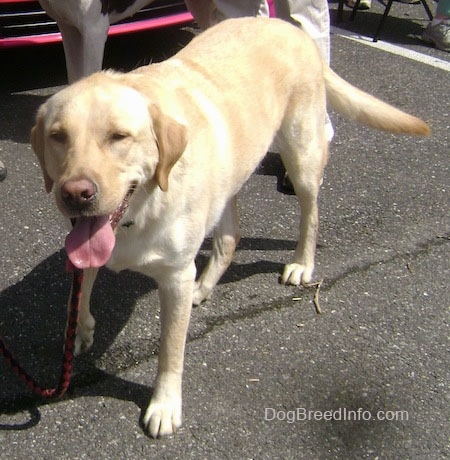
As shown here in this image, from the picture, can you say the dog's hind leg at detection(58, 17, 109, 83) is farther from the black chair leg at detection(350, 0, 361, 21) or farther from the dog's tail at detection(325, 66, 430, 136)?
the black chair leg at detection(350, 0, 361, 21)

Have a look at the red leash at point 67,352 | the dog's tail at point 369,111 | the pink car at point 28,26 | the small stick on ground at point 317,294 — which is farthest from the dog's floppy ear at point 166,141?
the pink car at point 28,26

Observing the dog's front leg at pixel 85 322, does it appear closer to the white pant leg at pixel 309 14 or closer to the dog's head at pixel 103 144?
the dog's head at pixel 103 144

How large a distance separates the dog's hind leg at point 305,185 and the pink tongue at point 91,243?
1.18 m

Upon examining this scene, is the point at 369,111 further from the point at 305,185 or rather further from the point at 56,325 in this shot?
the point at 56,325

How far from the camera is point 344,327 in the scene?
9.32ft

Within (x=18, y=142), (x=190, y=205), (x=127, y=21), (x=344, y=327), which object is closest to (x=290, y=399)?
(x=344, y=327)

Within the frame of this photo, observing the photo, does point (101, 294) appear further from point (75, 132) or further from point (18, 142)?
point (18, 142)

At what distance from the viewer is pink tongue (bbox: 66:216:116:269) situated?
1.99 meters

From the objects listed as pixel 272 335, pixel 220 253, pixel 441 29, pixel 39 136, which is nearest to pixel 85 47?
pixel 220 253

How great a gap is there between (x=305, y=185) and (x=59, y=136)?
4.42ft

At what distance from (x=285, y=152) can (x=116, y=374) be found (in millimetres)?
1186

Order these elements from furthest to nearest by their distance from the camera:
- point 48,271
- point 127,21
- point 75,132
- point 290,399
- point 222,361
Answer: point 127,21 < point 48,271 < point 222,361 < point 290,399 < point 75,132

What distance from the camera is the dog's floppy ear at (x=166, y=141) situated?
1.98 meters

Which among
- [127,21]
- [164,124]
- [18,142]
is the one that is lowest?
[18,142]
